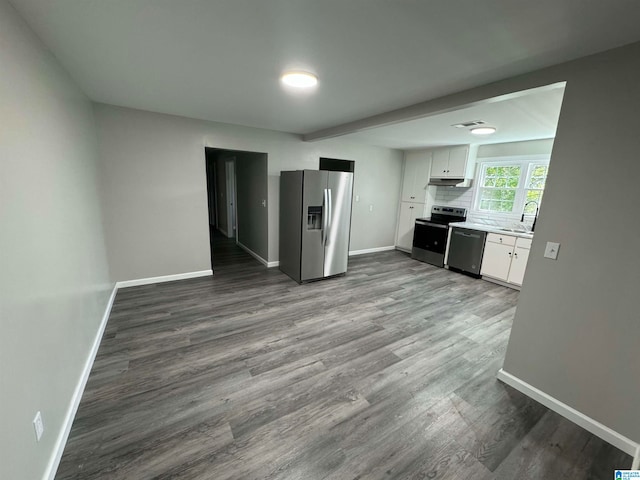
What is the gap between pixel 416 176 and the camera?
602cm

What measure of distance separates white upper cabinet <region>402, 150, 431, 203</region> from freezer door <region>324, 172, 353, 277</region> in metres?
2.47

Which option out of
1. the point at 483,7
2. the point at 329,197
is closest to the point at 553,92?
the point at 483,7

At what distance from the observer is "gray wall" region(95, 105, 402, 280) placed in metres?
3.39

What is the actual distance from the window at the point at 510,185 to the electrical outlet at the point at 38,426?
20.5ft

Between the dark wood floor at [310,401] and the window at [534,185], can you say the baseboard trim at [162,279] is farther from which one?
the window at [534,185]

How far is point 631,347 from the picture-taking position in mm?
1595

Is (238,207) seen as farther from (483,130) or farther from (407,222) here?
(483,130)

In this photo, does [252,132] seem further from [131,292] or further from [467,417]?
[467,417]

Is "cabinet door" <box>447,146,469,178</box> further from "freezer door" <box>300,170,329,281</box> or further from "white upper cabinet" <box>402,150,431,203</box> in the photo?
"freezer door" <box>300,170,329,281</box>

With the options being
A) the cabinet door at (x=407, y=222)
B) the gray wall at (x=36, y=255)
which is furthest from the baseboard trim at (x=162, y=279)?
the cabinet door at (x=407, y=222)

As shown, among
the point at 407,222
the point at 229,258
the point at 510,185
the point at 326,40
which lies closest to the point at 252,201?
the point at 229,258

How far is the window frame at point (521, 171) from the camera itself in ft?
14.6

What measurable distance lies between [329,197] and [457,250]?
284 cm

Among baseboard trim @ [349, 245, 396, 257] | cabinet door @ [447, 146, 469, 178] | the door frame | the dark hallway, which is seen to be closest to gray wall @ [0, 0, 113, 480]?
the dark hallway
